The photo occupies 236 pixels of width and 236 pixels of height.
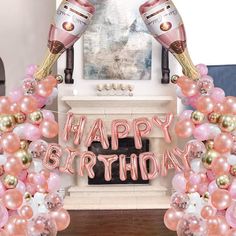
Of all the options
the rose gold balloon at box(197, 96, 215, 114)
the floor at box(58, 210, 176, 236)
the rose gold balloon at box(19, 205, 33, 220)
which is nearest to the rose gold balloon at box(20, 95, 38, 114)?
the rose gold balloon at box(19, 205, 33, 220)

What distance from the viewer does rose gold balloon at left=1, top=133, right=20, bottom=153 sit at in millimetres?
2295

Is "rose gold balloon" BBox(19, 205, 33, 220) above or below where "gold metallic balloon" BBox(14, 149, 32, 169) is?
below

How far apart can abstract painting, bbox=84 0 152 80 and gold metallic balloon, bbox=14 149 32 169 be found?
172 cm

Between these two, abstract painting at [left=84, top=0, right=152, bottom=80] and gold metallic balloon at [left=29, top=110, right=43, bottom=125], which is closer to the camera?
gold metallic balloon at [left=29, top=110, right=43, bottom=125]

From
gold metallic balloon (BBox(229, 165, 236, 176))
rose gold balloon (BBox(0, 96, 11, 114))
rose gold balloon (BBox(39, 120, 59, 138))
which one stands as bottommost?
gold metallic balloon (BBox(229, 165, 236, 176))

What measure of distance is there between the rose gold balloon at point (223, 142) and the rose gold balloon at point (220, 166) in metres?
0.05

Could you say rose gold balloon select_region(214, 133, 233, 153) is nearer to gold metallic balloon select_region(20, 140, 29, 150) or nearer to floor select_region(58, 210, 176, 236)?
gold metallic balloon select_region(20, 140, 29, 150)

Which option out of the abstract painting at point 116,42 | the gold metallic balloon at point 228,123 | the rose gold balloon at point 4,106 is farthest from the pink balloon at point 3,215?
the abstract painting at point 116,42

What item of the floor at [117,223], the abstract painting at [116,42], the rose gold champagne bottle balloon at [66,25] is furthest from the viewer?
the abstract painting at [116,42]

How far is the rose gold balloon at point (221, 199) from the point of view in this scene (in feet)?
7.27

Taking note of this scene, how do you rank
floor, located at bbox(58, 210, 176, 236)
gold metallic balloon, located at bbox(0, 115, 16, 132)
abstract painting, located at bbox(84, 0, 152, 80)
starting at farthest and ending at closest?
abstract painting, located at bbox(84, 0, 152, 80) < floor, located at bbox(58, 210, 176, 236) < gold metallic balloon, located at bbox(0, 115, 16, 132)

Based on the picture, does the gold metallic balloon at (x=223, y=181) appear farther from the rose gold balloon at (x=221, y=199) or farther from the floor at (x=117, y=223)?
the floor at (x=117, y=223)

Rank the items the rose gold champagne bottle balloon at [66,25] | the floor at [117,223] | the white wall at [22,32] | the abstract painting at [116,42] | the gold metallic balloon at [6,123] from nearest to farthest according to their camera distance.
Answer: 1. the gold metallic balloon at [6,123]
2. the rose gold champagne bottle balloon at [66,25]
3. the floor at [117,223]
4. the abstract painting at [116,42]
5. the white wall at [22,32]

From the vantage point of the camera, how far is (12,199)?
2.24m
